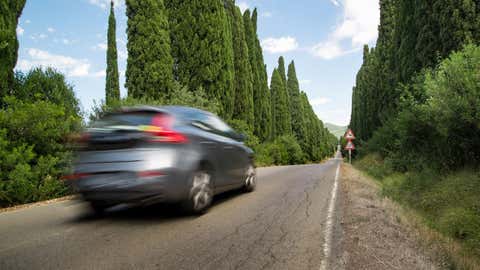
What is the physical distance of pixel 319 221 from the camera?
17.4 ft

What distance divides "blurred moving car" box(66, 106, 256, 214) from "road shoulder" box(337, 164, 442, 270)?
2308 millimetres

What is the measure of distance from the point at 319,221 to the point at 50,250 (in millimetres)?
3646

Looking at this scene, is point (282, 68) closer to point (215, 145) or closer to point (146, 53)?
point (146, 53)

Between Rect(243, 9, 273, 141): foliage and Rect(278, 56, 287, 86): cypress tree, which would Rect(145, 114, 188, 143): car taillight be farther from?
Rect(278, 56, 287, 86): cypress tree

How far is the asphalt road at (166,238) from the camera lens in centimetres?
352

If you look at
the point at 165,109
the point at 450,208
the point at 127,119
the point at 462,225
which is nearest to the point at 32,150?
the point at 127,119

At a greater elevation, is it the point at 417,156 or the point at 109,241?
the point at 417,156

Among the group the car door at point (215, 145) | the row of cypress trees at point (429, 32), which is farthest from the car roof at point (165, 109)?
the row of cypress trees at point (429, 32)

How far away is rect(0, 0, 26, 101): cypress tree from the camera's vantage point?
927cm

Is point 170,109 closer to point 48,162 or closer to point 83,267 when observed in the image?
point 83,267

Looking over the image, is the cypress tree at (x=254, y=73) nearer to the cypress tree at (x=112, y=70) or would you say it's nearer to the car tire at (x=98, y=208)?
the cypress tree at (x=112, y=70)

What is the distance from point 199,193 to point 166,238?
123cm

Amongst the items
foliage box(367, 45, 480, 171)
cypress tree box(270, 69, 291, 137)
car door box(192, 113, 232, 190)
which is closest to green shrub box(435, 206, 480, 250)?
foliage box(367, 45, 480, 171)

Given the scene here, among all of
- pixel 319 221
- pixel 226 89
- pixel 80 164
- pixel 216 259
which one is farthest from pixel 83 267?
pixel 226 89
